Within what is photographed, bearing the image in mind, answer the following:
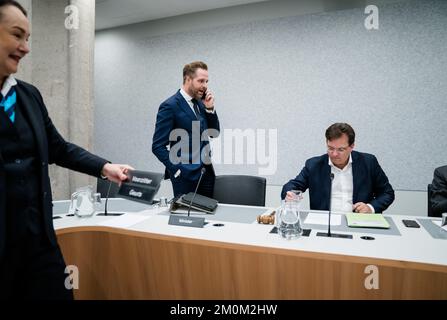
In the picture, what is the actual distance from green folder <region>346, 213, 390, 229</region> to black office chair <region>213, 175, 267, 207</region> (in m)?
0.81

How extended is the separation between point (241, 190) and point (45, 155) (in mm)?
1644

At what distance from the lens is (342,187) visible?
2.33 m

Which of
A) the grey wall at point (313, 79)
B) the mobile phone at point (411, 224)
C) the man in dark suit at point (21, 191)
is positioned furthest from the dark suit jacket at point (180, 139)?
the grey wall at point (313, 79)

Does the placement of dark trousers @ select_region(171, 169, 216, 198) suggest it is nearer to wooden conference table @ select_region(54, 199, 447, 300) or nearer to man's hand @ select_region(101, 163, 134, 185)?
wooden conference table @ select_region(54, 199, 447, 300)

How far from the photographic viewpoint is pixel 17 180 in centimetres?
111

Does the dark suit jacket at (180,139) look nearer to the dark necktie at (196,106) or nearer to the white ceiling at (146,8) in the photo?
the dark necktie at (196,106)

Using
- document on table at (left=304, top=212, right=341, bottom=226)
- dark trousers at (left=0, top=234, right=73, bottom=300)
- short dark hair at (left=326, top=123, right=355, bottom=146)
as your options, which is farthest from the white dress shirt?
dark trousers at (left=0, top=234, right=73, bottom=300)

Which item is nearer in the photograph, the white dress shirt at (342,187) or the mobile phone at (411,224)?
the mobile phone at (411,224)

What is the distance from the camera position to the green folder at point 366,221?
1646mm

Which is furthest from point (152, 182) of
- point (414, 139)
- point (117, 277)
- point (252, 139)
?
point (414, 139)

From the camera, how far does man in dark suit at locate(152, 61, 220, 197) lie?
243 cm

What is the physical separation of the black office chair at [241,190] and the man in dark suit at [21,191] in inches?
60.7

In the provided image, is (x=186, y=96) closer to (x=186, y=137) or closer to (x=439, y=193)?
(x=186, y=137)

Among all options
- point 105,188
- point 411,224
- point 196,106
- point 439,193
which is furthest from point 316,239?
point 105,188
